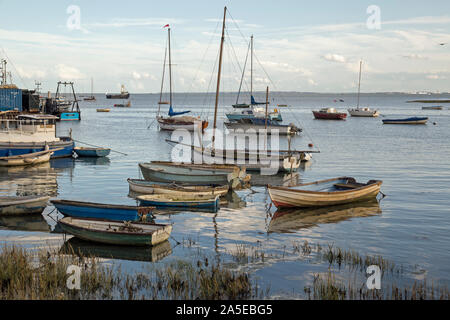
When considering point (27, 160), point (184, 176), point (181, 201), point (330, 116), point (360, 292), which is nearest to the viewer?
point (360, 292)

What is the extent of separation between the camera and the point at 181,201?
79.7 feet

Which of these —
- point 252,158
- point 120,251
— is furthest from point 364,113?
point 120,251

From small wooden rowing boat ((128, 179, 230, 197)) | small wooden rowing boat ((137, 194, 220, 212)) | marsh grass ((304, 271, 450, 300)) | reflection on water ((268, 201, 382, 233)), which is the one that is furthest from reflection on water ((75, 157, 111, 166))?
marsh grass ((304, 271, 450, 300))

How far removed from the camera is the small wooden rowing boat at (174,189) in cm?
2516

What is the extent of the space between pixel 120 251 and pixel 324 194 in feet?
39.3

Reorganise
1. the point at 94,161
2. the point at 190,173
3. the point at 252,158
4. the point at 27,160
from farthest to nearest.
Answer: the point at 94,161 → the point at 27,160 → the point at 252,158 → the point at 190,173

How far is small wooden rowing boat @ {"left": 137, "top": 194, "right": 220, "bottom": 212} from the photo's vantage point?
950 inches

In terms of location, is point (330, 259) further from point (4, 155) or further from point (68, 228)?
point (4, 155)

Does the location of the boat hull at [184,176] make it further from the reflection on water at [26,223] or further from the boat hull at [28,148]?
the boat hull at [28,148]

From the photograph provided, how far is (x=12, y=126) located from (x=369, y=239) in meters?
33.1

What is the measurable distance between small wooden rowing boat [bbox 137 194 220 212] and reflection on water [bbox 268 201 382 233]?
132 inches

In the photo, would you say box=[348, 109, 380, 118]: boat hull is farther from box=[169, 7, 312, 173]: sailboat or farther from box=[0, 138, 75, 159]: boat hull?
box=[0, 138, 75, 159]: boat hull

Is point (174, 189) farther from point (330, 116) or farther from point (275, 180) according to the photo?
point (330, 116)

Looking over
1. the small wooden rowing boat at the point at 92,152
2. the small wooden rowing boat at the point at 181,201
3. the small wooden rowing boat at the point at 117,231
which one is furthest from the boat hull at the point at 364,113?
the small wooden rowing boat at the point at 117,231
